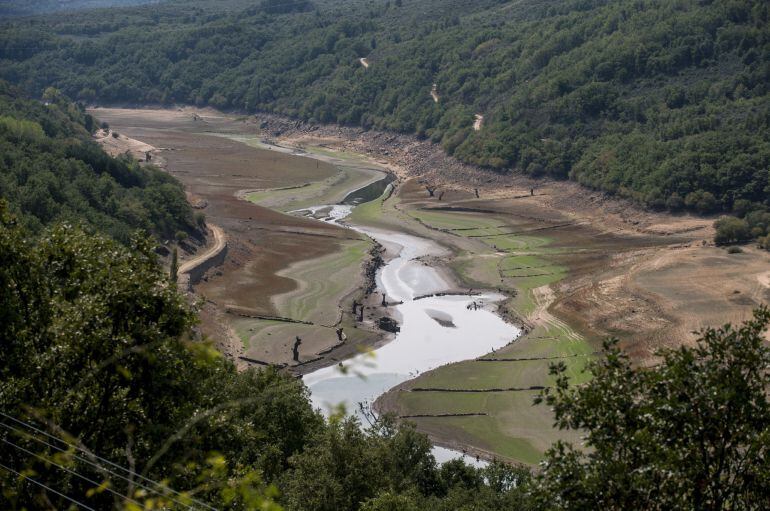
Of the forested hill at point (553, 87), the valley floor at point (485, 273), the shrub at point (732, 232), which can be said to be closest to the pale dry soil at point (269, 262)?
the valley floor at point (485, 273)

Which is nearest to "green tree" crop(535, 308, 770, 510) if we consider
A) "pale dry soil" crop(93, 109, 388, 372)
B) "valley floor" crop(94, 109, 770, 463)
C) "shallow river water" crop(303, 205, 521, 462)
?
"valley floor" crop(94, 109, 770, 463)

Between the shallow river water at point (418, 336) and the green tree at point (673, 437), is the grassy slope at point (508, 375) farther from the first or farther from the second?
the green tree at point (673, 437)

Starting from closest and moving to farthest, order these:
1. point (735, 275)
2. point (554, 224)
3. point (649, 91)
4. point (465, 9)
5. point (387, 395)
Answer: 1. point (387, 395)
2. point (735, 275)
3. point (554, 224)
4. point (649, 91)
5. point (465, 9)

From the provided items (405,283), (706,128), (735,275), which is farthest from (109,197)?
(706,128)

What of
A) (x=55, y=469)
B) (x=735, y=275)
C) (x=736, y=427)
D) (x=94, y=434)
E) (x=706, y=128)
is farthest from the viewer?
(x=706, y=128)

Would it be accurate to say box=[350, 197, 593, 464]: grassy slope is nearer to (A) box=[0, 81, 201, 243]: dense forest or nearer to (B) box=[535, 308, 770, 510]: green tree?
(A) box=[0, 81, 201, 243]: dense forest

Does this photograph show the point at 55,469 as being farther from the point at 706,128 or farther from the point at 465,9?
the point at 465,9

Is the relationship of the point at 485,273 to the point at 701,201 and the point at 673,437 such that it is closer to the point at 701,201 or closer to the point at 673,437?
the point at 701,201
